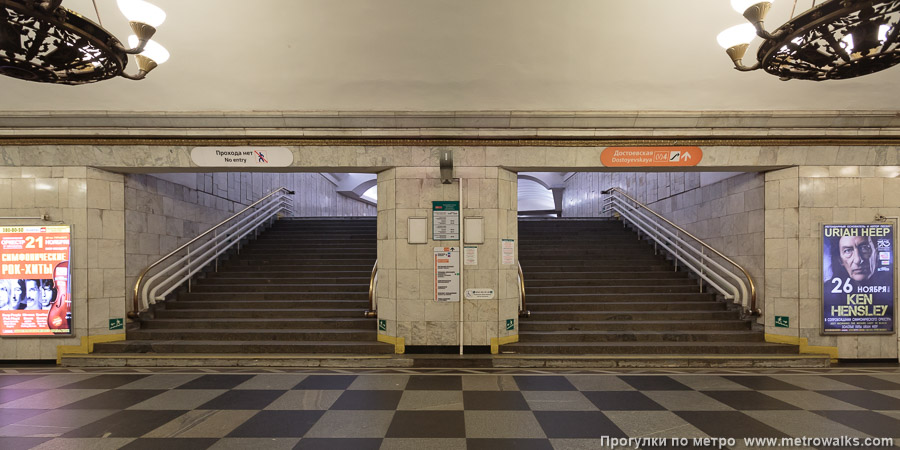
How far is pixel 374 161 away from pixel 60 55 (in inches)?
142

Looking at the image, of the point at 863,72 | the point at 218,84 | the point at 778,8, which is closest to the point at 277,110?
the point at 218,84

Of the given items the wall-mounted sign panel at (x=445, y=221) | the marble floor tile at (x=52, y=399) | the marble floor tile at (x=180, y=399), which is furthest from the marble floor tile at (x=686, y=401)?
the marble floor tile at (x=52, y=399)

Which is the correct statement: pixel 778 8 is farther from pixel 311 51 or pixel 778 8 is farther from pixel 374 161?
pixel 374 161

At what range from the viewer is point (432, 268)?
5969 mm

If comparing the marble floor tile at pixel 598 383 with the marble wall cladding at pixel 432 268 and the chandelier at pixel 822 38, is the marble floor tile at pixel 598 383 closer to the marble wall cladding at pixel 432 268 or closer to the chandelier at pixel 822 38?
the marble wall cladding at pixel 432 268

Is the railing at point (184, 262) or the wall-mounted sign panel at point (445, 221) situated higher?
the wall-mounted sign panel at point (445, 221)

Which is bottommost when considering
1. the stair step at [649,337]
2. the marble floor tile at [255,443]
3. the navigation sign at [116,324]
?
the marble floor tile at [255,443]

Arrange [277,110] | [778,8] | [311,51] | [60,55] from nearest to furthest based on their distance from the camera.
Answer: [60,55]
[778,8]
[311,51]
[277,110]

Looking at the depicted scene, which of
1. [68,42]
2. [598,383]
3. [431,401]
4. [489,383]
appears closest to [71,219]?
[68,42]

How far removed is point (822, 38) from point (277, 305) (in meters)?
7.42

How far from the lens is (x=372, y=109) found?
5578 millimetres

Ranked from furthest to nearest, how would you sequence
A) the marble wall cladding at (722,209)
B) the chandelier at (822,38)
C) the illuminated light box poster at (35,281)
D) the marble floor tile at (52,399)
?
the marble wall cladding at (722,209)
the illuminated light box poster at (35,281)
the marble floor tile at (52,399)
the chandelier at (822,38)

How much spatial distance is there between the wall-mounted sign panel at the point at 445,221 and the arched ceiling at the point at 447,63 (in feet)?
4.40

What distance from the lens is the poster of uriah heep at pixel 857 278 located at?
5.81 meters
